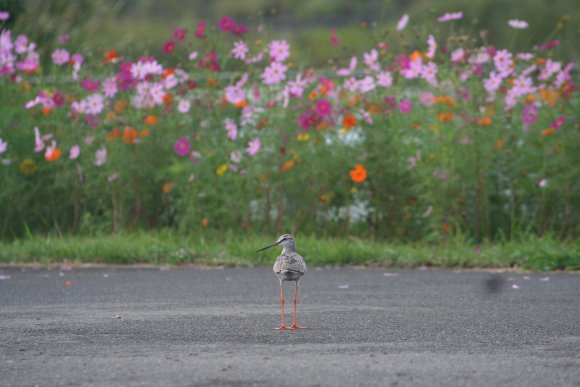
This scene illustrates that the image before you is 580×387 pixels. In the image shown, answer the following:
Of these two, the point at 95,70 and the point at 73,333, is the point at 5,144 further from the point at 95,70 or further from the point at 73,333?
the point at 73,333

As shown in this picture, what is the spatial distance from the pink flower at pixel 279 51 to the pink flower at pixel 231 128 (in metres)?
0.77

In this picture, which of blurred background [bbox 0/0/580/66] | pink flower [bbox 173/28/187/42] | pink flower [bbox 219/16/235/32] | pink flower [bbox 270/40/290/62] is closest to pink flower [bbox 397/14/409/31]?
blurred background [bbox 0/0/580/66]

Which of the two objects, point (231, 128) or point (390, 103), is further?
point (231, 128)

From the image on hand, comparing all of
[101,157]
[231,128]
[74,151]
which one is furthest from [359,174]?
[74,151]

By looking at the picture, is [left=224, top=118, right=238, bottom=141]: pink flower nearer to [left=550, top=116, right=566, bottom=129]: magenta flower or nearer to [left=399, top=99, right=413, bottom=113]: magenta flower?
[left=399, top=99, right=413, bottom=113]: magenta flower

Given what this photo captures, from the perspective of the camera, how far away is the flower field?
10.6m

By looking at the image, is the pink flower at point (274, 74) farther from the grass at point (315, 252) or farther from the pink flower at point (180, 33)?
the grass at point (315, 252)

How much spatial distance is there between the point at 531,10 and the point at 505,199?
34520 mm

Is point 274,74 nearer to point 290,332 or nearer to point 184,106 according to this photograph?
point 184,106

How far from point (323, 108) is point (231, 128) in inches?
35.7

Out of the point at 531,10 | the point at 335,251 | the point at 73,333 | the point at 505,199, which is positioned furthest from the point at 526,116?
the point at 531,10

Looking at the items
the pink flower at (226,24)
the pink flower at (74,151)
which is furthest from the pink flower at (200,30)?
the pink flower at (74,151)

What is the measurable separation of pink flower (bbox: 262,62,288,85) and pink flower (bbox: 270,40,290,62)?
0.11 m

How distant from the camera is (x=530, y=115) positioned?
1052 centimetres
